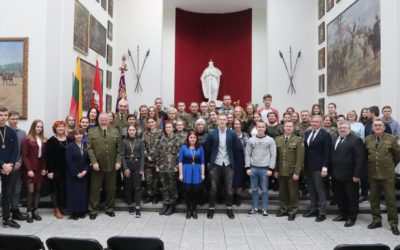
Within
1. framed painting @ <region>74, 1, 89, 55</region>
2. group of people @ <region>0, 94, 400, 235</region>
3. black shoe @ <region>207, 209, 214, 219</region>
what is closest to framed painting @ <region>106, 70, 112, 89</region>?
framed painting @ <region>74, 1, 89, 55</region>

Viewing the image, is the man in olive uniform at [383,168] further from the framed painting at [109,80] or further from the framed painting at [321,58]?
the framed painting at [109,80]

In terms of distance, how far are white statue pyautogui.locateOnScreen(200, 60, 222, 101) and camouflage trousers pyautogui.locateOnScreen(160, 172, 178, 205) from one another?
27.6 ft

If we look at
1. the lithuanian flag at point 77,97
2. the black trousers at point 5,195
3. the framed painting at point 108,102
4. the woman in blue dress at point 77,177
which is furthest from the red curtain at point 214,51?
the black trousers at point 5,195

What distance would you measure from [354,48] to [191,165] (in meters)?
6.15

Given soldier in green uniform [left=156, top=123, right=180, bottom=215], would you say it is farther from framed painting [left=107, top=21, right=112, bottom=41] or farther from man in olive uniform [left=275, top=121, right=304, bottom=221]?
framed painting [left=107, top=21, right=112, bottom=41]

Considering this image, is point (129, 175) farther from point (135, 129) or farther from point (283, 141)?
point (283, 141)

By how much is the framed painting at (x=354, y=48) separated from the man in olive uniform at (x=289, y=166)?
342 centimetres

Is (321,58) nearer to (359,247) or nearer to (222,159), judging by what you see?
(222,159)

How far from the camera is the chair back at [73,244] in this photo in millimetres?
3018

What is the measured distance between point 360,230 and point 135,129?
4.26m

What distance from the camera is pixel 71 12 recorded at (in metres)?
9.35

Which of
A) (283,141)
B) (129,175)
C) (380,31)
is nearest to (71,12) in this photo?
(129,175)

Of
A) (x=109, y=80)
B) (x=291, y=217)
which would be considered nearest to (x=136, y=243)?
(x=291, y=217)

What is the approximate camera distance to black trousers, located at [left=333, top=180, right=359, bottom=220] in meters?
6.46
